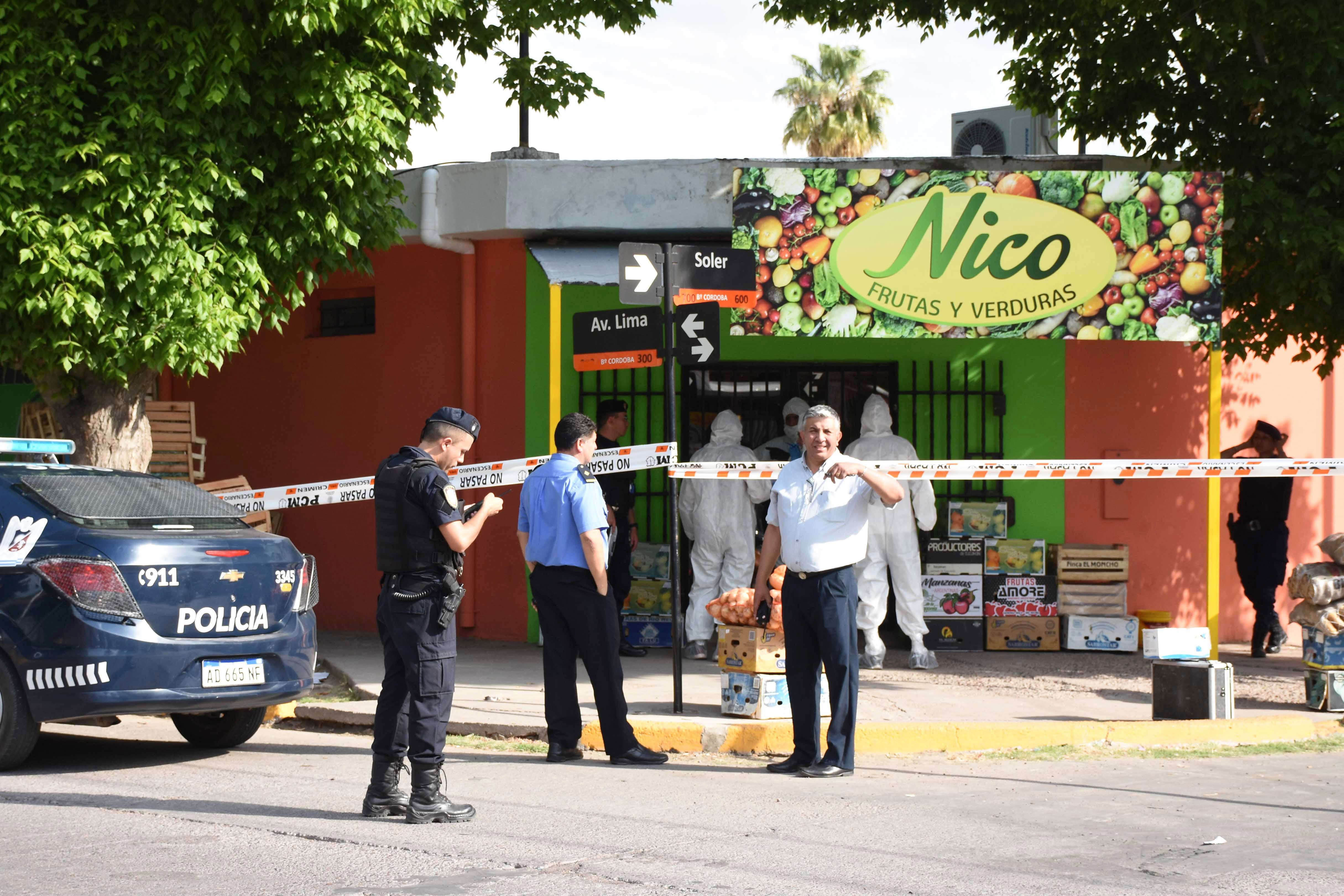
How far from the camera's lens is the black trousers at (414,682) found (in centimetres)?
577

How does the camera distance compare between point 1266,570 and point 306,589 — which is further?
point 1266,570

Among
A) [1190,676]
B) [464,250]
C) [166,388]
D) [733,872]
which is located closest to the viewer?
[733,872]

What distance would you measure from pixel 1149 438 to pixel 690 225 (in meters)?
4.65

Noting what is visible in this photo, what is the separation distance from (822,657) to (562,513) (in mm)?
1547

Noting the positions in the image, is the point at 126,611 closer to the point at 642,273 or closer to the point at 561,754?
the point at 561,754

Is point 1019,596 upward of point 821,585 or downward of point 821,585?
downward

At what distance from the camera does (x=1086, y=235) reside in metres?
10.2

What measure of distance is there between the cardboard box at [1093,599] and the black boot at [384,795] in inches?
283

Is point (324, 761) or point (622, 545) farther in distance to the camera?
point (622, 545)

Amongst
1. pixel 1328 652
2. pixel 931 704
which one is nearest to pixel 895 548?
pixel 931 704

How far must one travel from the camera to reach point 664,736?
791cm

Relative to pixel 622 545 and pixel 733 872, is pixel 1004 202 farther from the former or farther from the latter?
pixel 733 872

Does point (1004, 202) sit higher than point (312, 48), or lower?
lower

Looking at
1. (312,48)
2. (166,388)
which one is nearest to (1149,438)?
(312,48)
